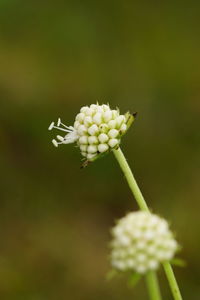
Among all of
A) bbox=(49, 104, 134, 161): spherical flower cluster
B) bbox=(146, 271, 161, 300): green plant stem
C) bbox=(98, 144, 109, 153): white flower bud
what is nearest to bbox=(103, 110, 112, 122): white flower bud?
bbox=(49, 104, 134, 161): spherical flower cluster

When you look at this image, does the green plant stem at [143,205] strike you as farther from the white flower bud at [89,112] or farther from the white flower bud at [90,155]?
the white flower bud at [89,112]

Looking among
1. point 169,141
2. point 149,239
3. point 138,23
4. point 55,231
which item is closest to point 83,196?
point 55,231

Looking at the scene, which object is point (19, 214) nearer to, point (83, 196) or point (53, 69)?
point (83, 196)

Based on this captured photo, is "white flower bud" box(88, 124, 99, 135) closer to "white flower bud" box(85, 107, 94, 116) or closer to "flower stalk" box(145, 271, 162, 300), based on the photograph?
"white flower bud" box(85, 107, 94, 116)

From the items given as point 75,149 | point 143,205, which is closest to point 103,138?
point 143,205

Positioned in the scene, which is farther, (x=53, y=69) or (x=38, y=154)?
(x=53, y=69)

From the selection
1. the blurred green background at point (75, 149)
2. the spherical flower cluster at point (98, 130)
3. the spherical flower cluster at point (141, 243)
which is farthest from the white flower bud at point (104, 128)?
the blurred green background at point (75, 149)

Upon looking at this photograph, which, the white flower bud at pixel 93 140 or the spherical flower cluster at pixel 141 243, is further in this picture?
the white flower bud at pixel 93 140
